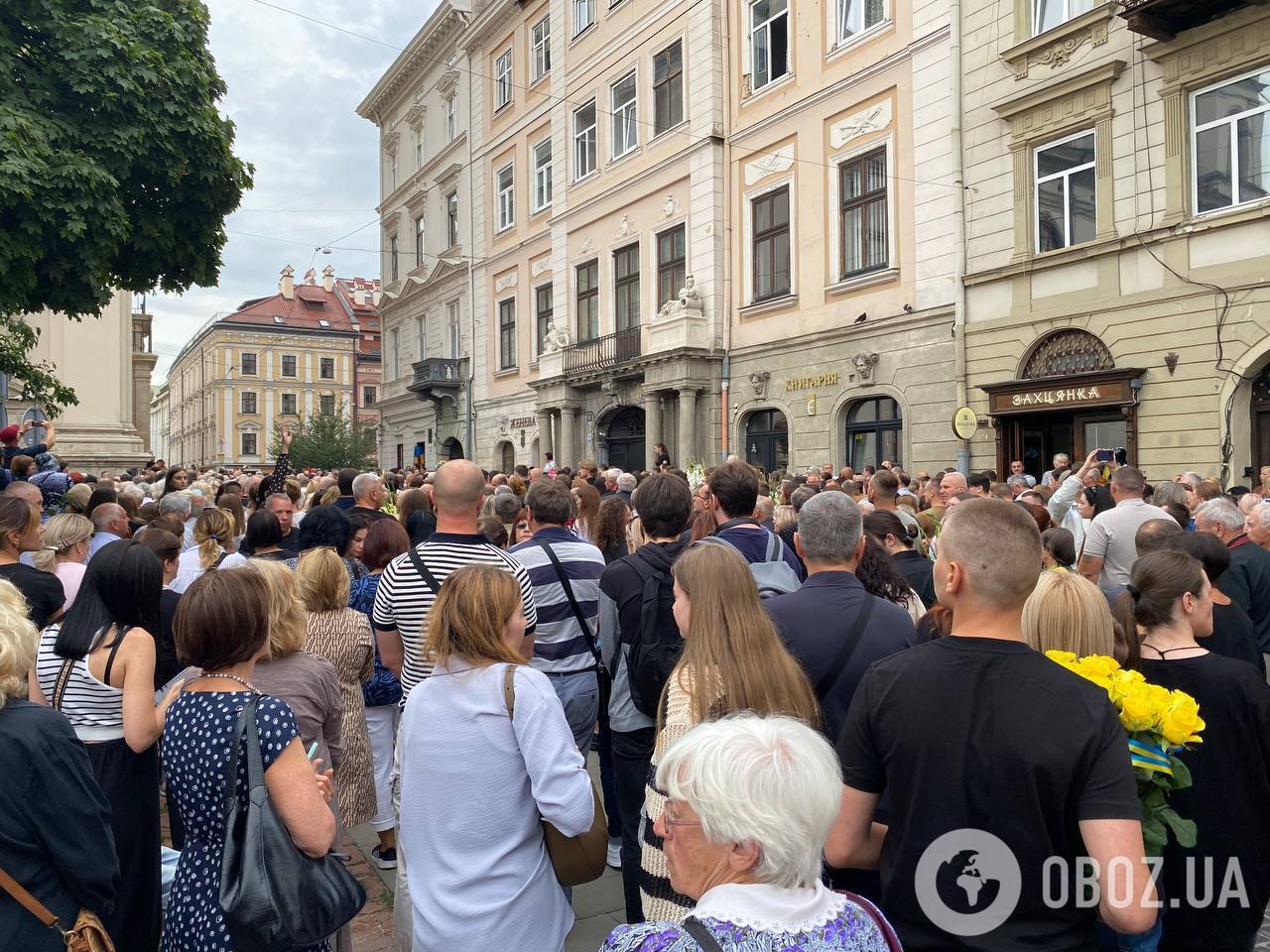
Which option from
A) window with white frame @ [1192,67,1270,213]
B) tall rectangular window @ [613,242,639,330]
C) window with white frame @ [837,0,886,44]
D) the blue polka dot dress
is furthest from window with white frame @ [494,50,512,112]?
the blue polka dot dress

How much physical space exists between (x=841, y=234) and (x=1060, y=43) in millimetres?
5195

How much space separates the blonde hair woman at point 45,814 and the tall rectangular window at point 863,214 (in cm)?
1625

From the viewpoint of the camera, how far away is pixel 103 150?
980 cm

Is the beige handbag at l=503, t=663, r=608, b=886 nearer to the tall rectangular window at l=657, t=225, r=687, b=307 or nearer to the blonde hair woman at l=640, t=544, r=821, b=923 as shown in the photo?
the blonde hair woman at l=640, t=544, r=821, b=923

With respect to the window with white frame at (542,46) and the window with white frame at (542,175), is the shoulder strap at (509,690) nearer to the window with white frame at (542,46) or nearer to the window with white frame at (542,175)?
the window with white frame at (542,175)

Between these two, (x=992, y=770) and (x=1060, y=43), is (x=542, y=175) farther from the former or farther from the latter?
(x=992, y=770)

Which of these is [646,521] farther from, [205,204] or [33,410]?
[33,410]

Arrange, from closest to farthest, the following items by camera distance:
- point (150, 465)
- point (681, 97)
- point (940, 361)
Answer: point (940, 361), point (150, 465), point (681, 97)

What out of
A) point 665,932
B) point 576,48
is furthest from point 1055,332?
point 576,48

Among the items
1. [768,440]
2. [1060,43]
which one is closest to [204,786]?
[1060,43]

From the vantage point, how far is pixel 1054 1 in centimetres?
1362

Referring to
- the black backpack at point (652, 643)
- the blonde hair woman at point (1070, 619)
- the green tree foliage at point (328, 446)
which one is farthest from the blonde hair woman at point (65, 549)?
the green tree foliage at point (328, 446)

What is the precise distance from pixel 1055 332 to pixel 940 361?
2168 mm

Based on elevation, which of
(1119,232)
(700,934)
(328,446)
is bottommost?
(700,934)
